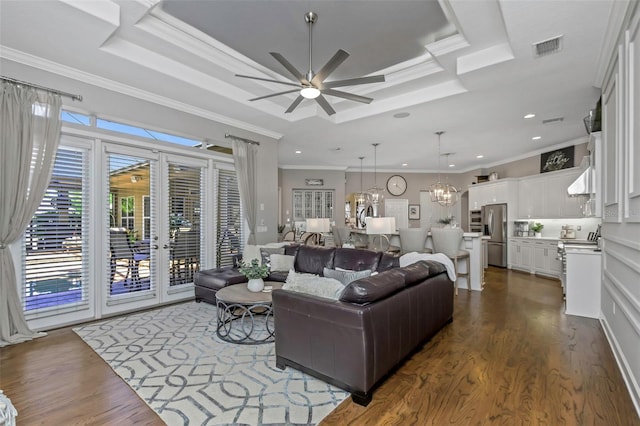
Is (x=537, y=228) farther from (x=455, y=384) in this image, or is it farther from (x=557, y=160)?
(x=455, y=384)

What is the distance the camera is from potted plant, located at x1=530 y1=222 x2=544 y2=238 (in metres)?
7.55

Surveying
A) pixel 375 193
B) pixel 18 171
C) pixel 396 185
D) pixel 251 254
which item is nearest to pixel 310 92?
pixel 251 254

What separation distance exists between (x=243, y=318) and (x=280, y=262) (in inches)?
57.9

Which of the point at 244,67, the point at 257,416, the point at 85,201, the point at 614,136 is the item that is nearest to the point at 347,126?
the point at 244,67

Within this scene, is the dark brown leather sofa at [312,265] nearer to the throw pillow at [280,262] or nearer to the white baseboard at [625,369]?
the throw pillow at [280,262]

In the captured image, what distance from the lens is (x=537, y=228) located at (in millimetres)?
7555

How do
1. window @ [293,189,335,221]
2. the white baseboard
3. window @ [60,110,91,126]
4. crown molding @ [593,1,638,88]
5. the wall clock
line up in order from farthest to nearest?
the wall clock, window @ [293,189,335,221], window @ [60,110,91,126], crown molding @ [593,1,638,88], the white baseboard

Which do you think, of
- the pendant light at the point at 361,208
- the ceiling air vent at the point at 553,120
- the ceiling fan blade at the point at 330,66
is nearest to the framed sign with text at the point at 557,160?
the ceiling air vent at the point at 553,120

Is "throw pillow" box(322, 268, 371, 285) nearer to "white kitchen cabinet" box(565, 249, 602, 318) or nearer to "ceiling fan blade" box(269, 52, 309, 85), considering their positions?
"ceiling fan blade" box(269, 52, 309, 85)

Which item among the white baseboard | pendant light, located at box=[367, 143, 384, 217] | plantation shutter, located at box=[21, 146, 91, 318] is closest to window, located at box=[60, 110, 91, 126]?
plantation shutter, located at box=[21, 146, 91, 318]

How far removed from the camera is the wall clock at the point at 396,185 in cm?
1094

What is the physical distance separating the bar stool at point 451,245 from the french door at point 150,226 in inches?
164

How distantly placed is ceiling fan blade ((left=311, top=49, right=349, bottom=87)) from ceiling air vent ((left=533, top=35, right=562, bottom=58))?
197 cm

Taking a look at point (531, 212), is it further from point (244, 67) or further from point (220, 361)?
point (220, 361)
